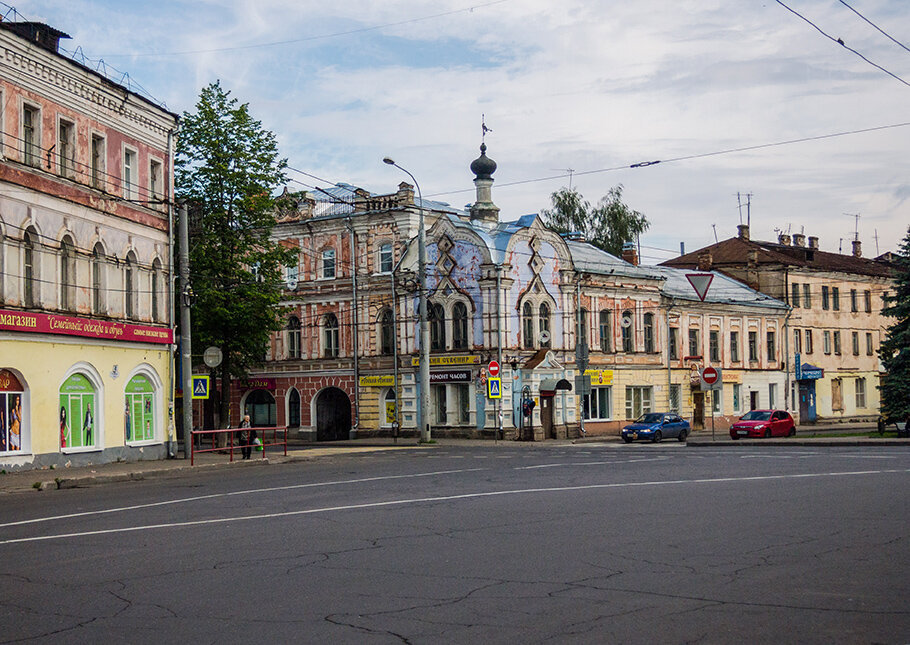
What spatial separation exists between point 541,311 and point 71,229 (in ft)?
87.8

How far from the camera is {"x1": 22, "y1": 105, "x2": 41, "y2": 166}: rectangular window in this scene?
29.1 meters

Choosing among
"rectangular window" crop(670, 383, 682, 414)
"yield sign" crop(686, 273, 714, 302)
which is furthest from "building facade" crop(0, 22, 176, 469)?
"rectangular window" crop(670, 383, 682, 414)

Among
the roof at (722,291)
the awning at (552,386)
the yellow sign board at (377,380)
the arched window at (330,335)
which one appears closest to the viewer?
the awning at (552,386)

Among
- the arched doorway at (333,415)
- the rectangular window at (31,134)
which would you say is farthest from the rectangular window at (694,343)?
the rectangular window at (31,134)

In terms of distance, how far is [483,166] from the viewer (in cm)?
5425

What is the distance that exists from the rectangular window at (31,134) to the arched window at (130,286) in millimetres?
5527

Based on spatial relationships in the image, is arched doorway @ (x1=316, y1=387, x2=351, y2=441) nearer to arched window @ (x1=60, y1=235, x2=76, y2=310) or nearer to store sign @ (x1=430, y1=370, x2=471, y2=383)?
store sign @ (x1=430, y1=370, x2=471, y2=383)

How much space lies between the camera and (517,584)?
10.1 metres

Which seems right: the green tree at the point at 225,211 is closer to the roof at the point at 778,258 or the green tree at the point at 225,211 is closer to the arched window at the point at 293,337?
the arched window at the point at 293,337

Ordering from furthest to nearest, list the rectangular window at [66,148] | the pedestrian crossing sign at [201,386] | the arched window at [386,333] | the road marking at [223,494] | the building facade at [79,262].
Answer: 1. the arched window at [386,333]
2. the pedestrian crossing sign at [201,386]
3. the rectangular window at [66,148]
4. the building facade at [79,262]
5. the road marking at [223,494]

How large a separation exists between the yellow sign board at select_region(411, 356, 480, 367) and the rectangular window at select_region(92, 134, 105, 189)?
73.0 feet

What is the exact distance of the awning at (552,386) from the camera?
5119 centimetres

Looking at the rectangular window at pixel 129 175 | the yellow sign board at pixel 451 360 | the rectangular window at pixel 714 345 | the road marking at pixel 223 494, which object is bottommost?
the road marking at pixel 223 494

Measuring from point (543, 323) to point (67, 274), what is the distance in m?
26.8
